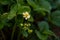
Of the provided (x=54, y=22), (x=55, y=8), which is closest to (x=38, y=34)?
(x=54, y=22)

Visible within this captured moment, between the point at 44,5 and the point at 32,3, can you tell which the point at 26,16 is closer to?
the point at 32,3

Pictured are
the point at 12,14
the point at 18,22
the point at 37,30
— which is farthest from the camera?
the point at 37,30

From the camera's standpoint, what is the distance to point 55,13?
1.69 metres

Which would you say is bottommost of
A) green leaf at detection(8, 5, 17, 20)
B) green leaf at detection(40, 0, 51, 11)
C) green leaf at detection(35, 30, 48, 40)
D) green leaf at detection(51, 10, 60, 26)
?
green leaf at detection(35, 30, 48, 40)

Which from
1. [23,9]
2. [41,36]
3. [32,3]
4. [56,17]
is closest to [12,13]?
[23,9]

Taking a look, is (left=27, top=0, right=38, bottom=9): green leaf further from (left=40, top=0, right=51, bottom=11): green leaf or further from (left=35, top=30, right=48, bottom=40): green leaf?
(left=35, top=30, right=48, bottom=40): green leaf

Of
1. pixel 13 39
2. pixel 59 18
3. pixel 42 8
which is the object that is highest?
pixel 42 8

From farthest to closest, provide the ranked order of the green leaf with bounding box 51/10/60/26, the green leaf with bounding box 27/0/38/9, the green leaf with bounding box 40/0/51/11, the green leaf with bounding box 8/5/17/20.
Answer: the green leaf with bounding box 51/10/60/26 → the green leaf with bounding box 40/0/51/11 → the green leaf with bounding box 27/0/38/9 → the green leaf with bounding box 8/5/17/20

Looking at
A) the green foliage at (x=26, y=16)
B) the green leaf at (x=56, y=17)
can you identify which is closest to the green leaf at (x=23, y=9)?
the green foliage at (x=26, y=16)

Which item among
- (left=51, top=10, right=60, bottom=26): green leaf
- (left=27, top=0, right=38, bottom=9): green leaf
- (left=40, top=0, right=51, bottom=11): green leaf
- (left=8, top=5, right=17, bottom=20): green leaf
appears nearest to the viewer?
(left=8, top=5, right=17, bottom=20): green leaf

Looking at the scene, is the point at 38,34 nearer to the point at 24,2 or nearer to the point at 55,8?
the point at 24,2

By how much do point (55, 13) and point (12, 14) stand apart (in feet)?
1.72

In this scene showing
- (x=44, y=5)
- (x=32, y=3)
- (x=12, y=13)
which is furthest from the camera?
(x=44, y=5)

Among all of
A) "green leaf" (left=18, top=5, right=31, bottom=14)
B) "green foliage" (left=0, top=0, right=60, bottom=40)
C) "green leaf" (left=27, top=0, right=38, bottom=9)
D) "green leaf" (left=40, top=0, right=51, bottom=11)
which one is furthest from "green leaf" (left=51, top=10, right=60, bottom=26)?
"green leaf" (left=18, top=5, right=31, bottom=14)
